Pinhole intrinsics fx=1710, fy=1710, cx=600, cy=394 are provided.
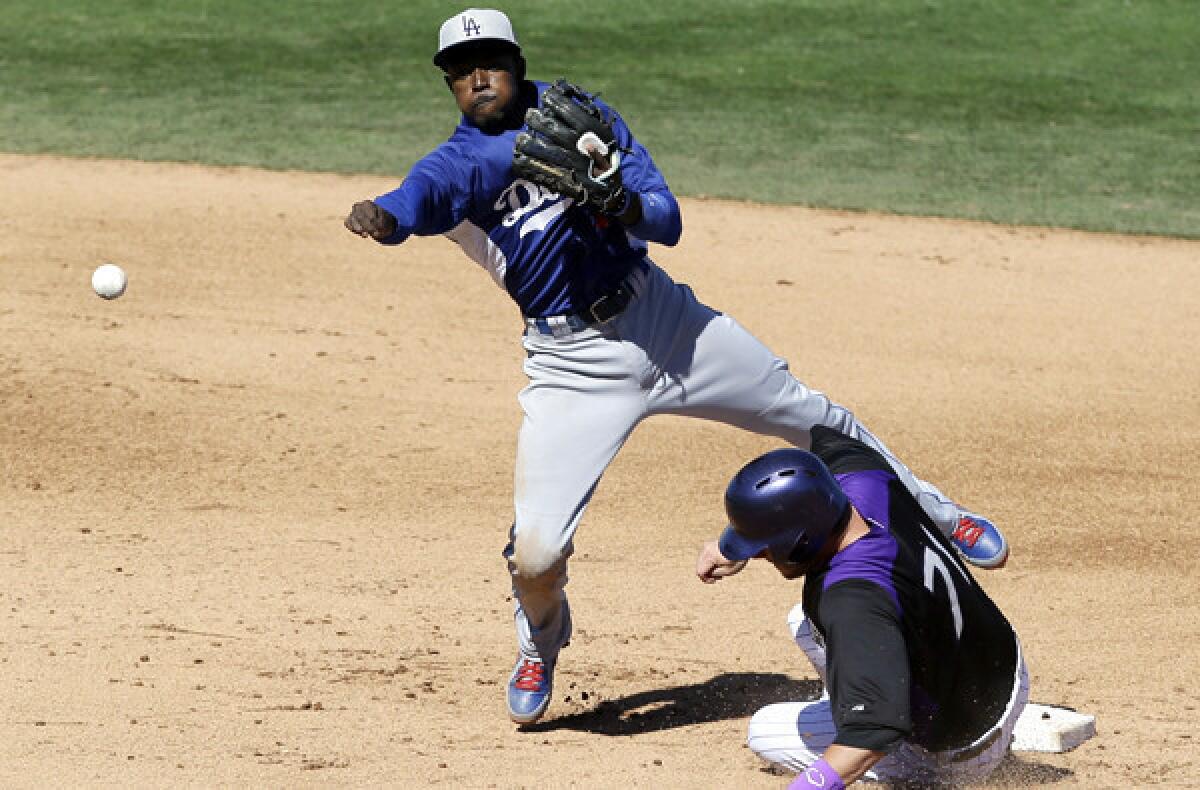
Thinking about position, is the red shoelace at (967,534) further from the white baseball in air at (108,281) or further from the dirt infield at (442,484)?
the white baseball in air at (108,281)

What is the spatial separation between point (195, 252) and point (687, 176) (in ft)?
13.1

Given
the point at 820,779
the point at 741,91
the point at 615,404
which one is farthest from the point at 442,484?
the point at 741,91

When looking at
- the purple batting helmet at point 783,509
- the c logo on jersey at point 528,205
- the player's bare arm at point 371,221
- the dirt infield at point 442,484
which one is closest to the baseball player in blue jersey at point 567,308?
the c logo on jersey at point 528,205

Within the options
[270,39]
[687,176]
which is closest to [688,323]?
[687,176]

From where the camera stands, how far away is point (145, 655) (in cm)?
606

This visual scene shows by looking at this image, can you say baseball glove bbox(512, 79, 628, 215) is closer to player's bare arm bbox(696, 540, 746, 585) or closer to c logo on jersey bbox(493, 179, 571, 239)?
c logo on jersey bbox(493, 179, 571, 239)

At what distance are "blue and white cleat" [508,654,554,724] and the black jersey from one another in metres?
1.34

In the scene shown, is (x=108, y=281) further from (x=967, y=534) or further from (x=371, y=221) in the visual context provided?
(x=967, y=534)

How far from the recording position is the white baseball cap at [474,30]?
553 centimetres

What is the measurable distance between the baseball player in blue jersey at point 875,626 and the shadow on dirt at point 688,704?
0.84 meters

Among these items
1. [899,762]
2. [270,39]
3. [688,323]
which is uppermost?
[688,323]

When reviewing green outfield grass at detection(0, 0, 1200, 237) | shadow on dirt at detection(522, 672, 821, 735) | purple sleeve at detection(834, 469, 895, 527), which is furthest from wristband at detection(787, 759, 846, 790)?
green outfield grass at detection(0, 0, 1200, 237)

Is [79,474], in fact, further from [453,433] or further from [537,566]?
Result: [537,566]

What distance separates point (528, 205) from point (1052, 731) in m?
2.31
